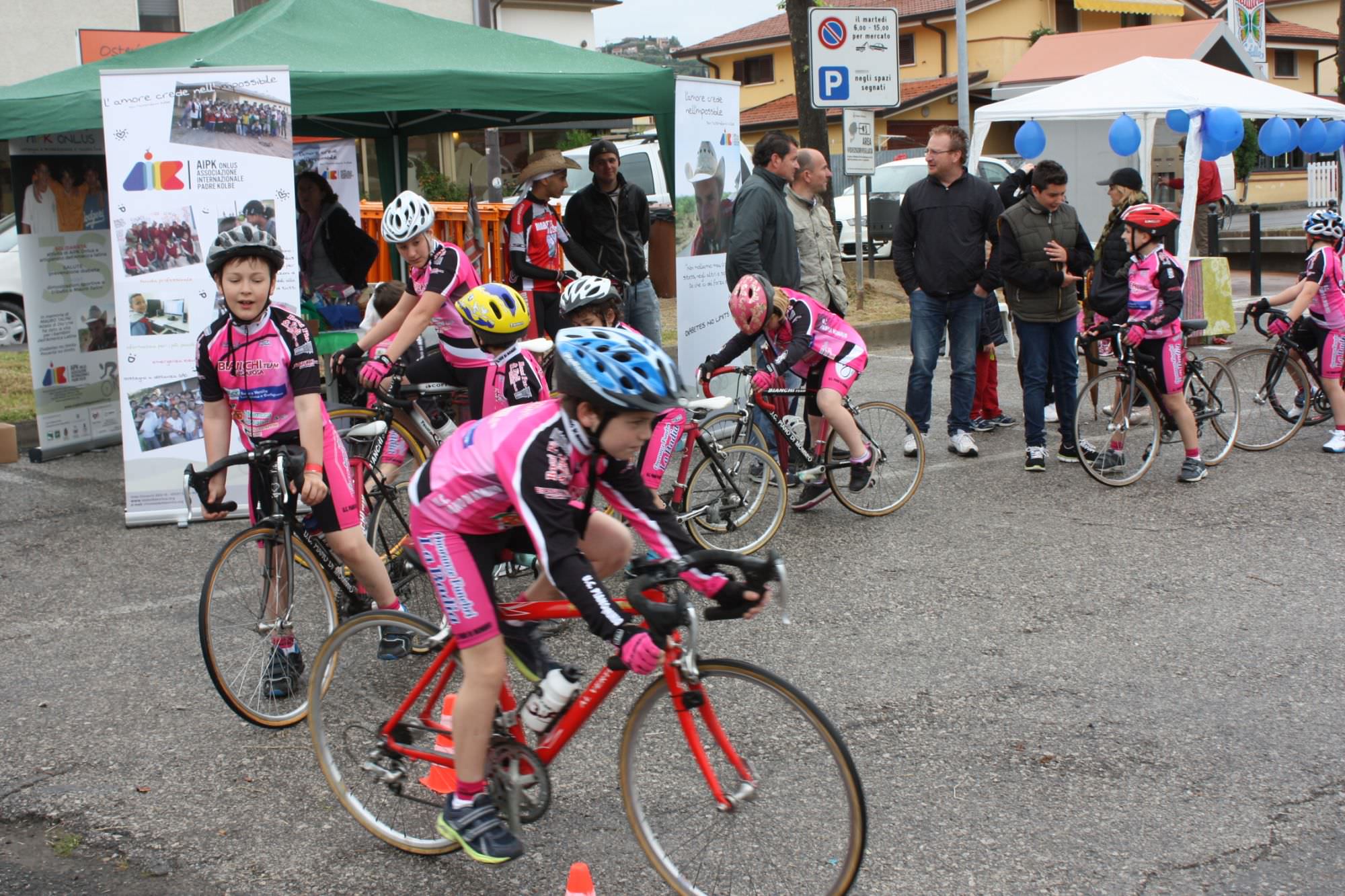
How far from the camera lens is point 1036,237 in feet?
29.2

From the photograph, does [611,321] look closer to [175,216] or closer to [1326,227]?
[175,216]

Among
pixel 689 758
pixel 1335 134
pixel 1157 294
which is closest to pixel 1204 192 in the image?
pixel 1335 134

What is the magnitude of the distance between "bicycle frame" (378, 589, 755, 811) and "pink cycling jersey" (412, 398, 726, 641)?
140 mm

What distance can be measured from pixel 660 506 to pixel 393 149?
9.79 metres

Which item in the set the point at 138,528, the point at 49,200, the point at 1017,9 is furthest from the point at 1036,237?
the point at 1017,9

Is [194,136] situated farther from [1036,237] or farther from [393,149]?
[1036,237]

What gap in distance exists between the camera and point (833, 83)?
1330cm

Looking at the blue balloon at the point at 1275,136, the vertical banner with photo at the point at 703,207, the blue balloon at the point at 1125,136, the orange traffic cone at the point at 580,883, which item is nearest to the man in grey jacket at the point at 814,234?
the vertical banner with photo at the point at 703,207

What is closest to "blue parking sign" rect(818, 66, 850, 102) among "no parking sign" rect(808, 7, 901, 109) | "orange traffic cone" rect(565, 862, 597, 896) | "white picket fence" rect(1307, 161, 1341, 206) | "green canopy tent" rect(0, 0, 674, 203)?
"no parking sign" rect(808, 7, 901, 109)

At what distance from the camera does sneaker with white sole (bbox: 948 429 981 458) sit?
9375 mm

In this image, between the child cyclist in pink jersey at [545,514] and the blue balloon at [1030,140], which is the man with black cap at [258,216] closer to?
the child cyclist in pink jersey at [545,514]

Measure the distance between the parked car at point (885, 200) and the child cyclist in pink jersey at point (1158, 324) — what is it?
10.9 meters

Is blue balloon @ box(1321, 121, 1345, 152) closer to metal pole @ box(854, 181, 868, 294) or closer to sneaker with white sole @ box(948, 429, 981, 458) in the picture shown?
metal pole @ box(854, 181, 868, 294)

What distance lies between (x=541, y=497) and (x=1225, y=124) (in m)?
12.2
